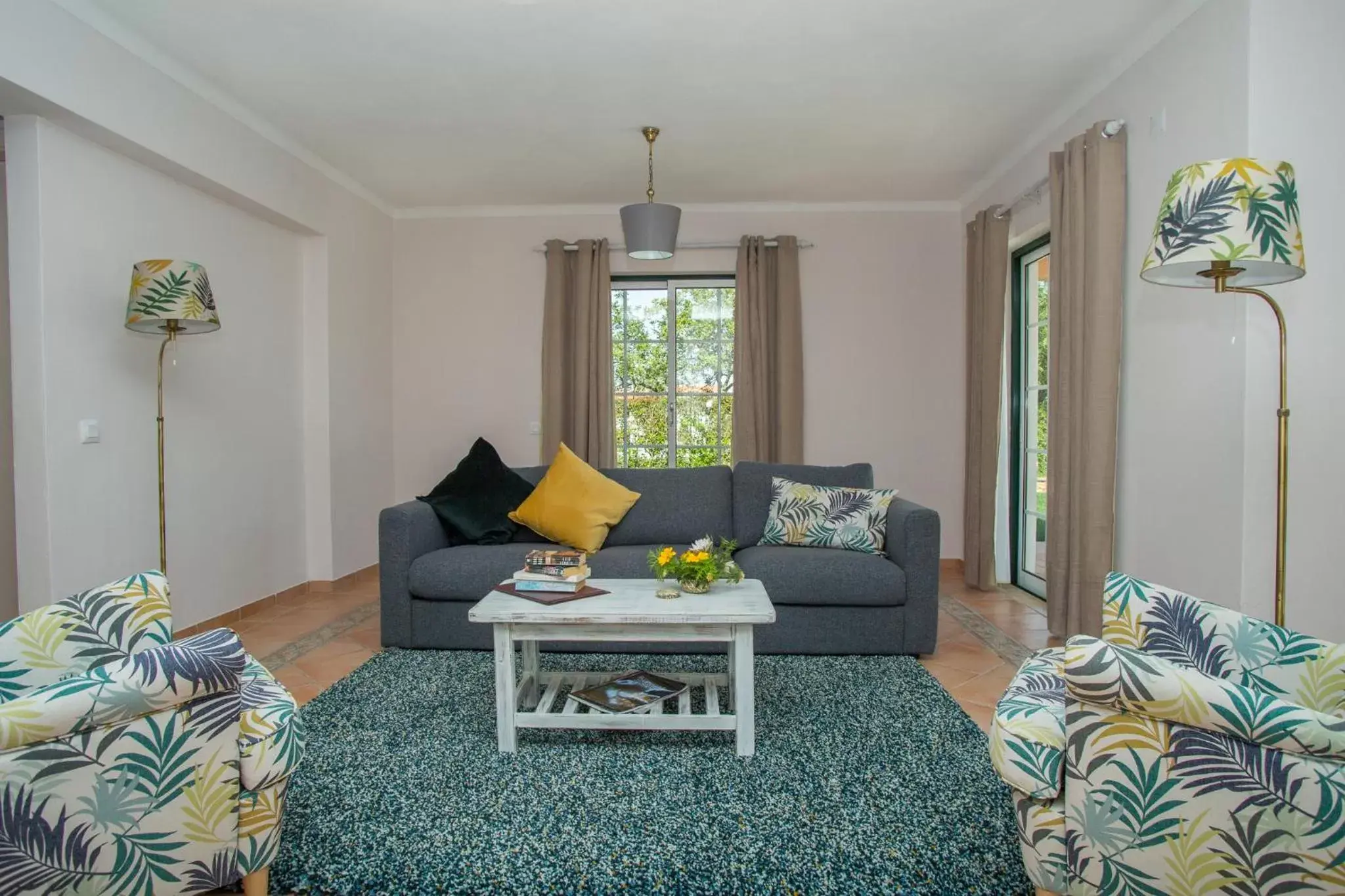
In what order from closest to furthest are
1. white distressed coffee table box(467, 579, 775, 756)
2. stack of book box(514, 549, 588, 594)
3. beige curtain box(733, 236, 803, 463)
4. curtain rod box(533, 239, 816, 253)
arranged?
white distressed coffee table box(467, 579, 775, 756) → stack of book box(514, 549, 588, 594) → beige curtain box(733, 236, 803, 463) → curtain rod box(533, 239, 816, 253)

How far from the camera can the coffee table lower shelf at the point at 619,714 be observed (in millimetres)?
2381

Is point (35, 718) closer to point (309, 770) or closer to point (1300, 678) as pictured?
point (309, 770)

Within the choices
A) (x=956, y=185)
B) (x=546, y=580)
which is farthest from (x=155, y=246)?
(x=956, y=185)

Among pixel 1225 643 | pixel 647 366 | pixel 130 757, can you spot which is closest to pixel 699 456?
pixel 647 366

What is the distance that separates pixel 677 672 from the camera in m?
2.83

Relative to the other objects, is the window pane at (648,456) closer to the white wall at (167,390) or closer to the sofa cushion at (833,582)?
the white wall at (167,390)

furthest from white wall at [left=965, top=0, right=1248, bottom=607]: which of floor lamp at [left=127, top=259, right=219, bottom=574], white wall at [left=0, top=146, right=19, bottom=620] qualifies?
white wall at [left=0, top=146, right=19, bottom=620]

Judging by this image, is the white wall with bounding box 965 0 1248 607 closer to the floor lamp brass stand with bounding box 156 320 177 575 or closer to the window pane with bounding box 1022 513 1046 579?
the window pane with bounding box 1022 513 1046 579

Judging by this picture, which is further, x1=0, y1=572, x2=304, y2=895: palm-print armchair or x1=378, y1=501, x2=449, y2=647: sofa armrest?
x1=378, y1=501, x2=449, y2=647: sofa armrest

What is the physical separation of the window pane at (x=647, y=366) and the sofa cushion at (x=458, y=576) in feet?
8.33

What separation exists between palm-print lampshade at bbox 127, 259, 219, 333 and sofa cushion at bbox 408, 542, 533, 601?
4.47ft

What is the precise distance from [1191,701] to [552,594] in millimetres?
1822

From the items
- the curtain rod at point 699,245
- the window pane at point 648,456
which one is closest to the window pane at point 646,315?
the curtain rod at point 699,245

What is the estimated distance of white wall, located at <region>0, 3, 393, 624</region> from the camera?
2.86 m
